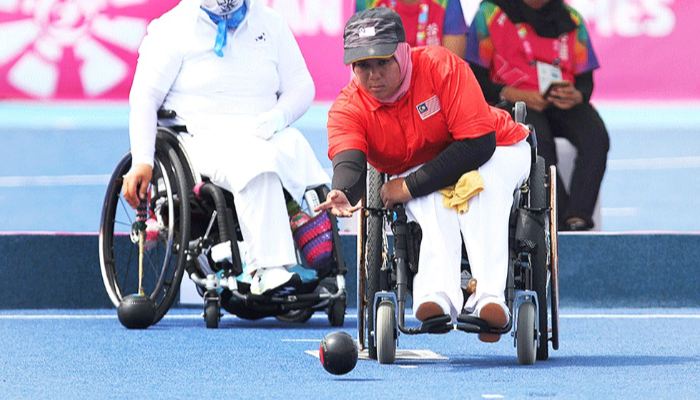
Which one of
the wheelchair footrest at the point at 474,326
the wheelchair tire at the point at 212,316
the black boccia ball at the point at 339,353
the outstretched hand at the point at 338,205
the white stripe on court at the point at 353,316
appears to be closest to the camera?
the black boccia ball at the point at 339,353

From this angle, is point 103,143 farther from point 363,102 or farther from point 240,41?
point 363,102

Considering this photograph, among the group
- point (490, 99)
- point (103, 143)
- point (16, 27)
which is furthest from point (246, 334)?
point (103, 143)

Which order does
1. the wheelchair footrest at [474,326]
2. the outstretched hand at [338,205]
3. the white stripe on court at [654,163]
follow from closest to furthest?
the outstretched hand at [338,205]
the wheelchair footrest at [474,326]
the white stripe on court at [654,163]

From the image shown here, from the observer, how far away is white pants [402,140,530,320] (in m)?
3.91

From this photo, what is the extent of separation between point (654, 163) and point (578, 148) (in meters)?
5.69

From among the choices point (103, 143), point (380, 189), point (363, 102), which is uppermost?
point (363, 102)

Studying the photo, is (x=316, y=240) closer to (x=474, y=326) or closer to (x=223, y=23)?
(x=223, y=23)

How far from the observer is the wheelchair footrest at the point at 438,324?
12.6 ft

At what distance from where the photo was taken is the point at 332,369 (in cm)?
356

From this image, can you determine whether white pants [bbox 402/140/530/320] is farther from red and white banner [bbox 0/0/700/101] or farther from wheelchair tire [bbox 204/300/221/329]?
red and white banner [bbox 0/0/700/101]

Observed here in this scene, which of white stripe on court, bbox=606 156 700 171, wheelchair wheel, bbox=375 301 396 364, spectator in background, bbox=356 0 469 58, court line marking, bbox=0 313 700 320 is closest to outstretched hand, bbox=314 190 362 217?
wheelchair wheel, bbox=375 301 396 364

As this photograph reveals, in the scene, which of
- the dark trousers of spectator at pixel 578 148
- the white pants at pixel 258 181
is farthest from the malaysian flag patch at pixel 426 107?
the dark trousers of spectator at pixel 578 148

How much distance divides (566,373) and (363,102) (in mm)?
946

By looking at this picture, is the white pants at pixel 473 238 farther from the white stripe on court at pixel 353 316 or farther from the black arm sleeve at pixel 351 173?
the white stripe on court at pixel 353 316
